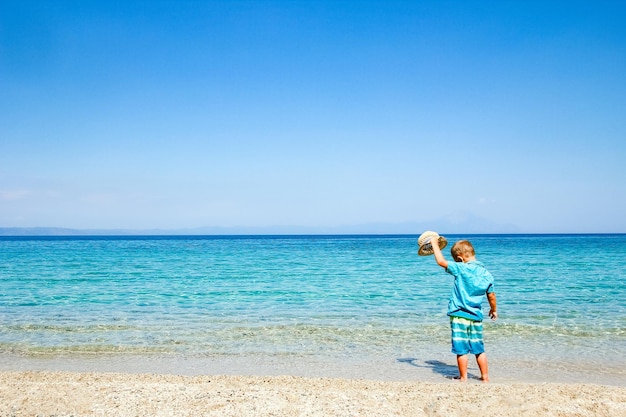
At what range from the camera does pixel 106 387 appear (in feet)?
19.0

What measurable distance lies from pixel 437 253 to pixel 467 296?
691 millimetres

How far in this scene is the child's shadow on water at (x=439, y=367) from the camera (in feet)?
22.8

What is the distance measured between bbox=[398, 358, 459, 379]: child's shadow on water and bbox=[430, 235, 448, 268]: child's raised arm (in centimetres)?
175

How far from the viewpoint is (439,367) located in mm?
7336

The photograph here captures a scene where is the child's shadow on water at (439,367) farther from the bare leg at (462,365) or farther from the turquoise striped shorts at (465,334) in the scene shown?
the turquoise striped shorts at (465,334)

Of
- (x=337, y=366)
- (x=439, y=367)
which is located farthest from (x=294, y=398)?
(x=439, y=367)

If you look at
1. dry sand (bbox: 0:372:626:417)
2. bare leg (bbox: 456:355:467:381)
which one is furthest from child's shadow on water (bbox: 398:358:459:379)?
dry sand (bbox: 0:372:626:417)

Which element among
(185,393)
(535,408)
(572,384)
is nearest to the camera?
(535,408)

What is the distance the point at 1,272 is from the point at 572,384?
24.0 metres

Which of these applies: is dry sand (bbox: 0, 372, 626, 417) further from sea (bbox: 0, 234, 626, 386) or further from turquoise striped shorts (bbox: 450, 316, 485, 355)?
sea (bbox: 0, 234, 626, 386)

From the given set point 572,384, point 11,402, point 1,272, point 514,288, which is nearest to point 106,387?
point 11,402

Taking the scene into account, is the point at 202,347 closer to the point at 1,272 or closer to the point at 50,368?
the point at 50,368

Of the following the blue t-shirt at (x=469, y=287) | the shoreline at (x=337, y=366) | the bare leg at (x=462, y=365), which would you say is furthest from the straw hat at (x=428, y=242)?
the shoreline at (x=337, y=366)

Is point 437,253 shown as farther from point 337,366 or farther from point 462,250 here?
point 337,366
